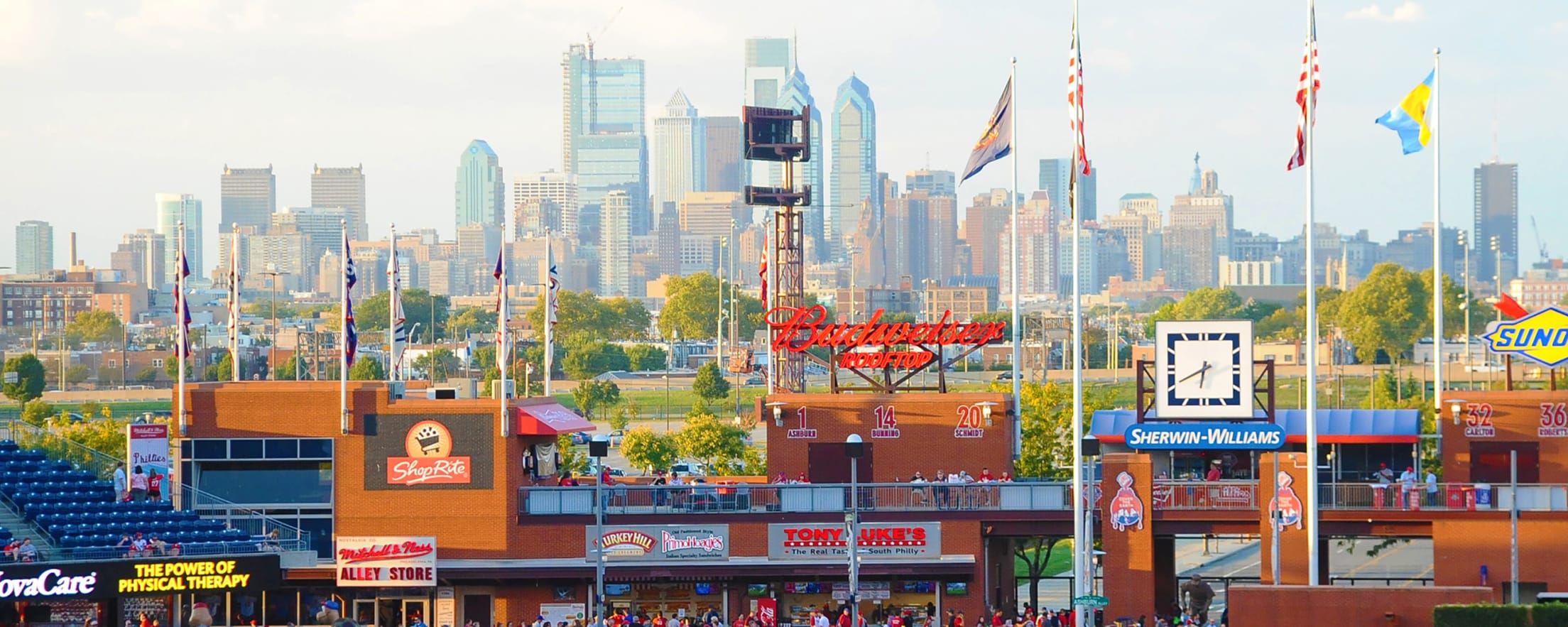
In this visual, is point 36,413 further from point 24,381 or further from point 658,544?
point 658,544

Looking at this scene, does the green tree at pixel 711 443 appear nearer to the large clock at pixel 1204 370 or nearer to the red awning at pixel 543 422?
the red awning at pixel 543 422

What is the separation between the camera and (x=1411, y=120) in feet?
137

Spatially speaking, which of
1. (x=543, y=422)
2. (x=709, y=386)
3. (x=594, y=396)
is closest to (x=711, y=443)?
(x=543, y=422)

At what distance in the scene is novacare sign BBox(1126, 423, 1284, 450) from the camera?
43.1m

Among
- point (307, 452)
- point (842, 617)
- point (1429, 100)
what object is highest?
point (1429, 100)

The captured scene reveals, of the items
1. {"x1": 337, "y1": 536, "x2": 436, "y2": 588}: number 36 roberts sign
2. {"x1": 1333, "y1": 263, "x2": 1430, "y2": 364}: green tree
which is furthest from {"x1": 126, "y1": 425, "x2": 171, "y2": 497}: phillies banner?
{"x1": 1333, "y1": 263, "x2": 1430, "y2": 364}: green tree

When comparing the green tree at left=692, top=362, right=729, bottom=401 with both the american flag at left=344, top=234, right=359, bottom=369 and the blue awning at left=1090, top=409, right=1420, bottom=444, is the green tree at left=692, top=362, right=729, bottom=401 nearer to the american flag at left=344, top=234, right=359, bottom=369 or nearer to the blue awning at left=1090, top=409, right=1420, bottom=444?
the american flag at left=344, top=234, right=359, bottom=369

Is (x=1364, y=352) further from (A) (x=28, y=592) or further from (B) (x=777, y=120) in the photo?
(A) (x=28, y=592)

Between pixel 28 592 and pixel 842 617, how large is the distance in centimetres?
1723

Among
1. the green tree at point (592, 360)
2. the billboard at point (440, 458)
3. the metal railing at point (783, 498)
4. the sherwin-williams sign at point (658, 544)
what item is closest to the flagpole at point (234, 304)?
the billboard at point (440, 458)

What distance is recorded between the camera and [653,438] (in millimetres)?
81750

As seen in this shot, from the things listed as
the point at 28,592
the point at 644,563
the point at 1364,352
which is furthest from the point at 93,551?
A: the point at 1364,352

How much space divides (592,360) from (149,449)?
13451 cm

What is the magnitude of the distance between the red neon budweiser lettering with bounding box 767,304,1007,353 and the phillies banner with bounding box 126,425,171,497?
49.1ft
